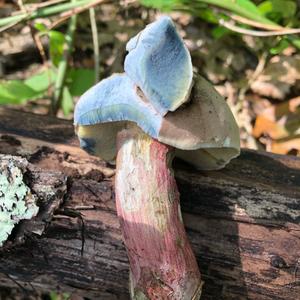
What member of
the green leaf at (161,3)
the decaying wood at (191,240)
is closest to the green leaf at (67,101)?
the green leaf at (161,3)

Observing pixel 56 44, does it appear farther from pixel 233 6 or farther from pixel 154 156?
pixel 154 156

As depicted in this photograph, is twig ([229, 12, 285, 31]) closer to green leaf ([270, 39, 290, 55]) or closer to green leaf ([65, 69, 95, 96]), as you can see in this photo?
green leaf ([270, 39, 290, 55])

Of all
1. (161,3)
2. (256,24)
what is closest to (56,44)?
(161,3)

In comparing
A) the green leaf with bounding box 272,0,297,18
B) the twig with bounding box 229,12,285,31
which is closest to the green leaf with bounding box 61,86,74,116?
the twig with bounding box 229,12,285,31

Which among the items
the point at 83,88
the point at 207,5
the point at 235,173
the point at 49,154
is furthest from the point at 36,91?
the point at 235,173

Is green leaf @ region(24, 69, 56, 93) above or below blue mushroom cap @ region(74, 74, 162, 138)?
below

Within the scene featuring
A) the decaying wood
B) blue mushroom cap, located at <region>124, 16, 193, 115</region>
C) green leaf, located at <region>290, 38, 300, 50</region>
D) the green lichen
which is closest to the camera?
blue mushroom cap, located at <region>124, 16, 193, 115</region>
